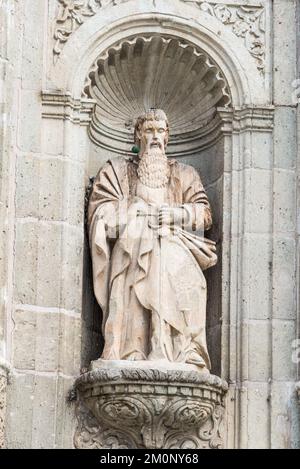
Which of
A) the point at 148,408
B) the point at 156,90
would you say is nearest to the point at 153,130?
the point at 156,90

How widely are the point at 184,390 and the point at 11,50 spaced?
297 cm

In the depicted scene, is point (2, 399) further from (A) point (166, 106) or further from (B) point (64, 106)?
(A) point (166, 106)

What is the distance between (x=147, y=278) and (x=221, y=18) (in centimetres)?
230

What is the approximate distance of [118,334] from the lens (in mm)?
15219

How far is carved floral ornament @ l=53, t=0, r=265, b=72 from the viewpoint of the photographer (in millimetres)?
15773

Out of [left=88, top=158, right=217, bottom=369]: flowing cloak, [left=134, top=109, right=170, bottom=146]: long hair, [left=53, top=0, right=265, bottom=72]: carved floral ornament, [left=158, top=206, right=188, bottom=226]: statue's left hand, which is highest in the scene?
[left=53, top=0, right=265, bottom=72]: carved floral ornament

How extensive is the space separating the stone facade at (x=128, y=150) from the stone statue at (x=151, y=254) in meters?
0.20

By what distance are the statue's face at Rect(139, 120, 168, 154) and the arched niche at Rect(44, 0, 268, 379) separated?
0.45 metres

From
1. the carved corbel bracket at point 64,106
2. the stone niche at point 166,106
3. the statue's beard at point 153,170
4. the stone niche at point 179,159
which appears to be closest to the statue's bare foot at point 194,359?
the stone niche at point 179,159

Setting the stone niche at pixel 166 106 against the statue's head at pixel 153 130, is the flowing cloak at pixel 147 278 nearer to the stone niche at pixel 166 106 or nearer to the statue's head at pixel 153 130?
the stone niche at pixel 166 106

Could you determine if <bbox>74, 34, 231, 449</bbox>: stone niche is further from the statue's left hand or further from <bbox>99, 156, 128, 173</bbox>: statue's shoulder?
the statue's left hand

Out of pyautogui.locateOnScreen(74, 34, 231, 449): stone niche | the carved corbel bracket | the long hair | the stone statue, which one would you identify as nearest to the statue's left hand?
the stone statue

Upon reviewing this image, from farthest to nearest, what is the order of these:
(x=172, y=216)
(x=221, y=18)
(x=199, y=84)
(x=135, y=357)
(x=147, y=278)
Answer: (x=199, y=84)
(x=221, y=18)
(x=172, y=216)
(x=147, y=278)
(x=135, y=357)

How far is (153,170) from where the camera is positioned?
15.7 meters
